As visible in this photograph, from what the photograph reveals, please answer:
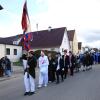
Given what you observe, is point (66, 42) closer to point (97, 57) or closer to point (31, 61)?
point (97, 57)

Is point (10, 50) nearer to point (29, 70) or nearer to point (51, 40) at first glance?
point (51, 40)

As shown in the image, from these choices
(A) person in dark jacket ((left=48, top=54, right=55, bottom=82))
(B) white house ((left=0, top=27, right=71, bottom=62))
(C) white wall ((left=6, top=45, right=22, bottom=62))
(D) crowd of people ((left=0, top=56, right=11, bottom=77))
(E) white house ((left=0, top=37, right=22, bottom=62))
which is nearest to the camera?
(A) person in dark jacket ((left=48, top=54, right=55, bottom=82))

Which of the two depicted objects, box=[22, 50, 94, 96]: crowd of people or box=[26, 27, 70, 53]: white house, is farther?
box=[26, 27, 70, 53]: white house

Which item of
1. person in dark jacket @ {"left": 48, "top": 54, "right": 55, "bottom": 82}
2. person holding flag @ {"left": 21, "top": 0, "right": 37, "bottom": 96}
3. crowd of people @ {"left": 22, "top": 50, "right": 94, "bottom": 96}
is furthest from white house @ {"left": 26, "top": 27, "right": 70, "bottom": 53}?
person holding flag @ {"left": 21, "top": 0, "right": 37, "bottom": 96}

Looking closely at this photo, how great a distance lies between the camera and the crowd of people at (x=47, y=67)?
1349 cm

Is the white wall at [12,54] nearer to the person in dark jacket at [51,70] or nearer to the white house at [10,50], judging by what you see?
the white house at [10,50]

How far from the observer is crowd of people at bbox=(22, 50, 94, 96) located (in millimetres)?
13492

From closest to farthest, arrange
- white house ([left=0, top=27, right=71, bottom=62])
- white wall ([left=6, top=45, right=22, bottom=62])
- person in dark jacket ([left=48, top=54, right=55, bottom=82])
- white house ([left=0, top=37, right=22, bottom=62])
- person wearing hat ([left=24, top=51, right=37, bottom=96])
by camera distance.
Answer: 1. person wearing hat ([left=24, top=51, right=37, bottom=96])
2. person in dark jacket ([left=48, top=54, right=55, bottom=82])
3. white house ([left=0, top=37, right=22, bottom=62])
4. white wall ([left=6, top=45, right=22, bottom=62])
5. white house ([left=0, top=27, right=71, bottom=62])

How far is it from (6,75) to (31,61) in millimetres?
12149

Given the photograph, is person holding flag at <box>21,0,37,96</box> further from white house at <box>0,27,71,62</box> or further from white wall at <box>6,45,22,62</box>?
white house at <box>0,27,71,62</box>

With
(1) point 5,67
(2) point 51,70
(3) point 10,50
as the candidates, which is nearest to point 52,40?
(3) point 10,50

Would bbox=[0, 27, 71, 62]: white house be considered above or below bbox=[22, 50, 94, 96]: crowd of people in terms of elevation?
above

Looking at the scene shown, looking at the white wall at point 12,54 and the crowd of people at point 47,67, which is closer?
the crowd of people at point 47,67

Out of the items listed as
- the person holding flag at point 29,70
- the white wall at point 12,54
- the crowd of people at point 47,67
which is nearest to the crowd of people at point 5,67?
the crowd of people at point 47,67
